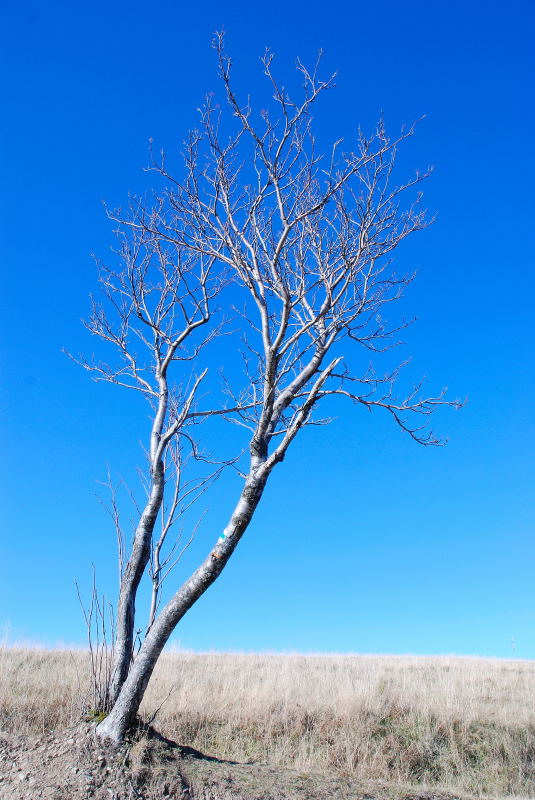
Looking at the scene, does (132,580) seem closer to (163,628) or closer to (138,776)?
(163,628)

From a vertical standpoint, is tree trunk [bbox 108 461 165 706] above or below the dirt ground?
above

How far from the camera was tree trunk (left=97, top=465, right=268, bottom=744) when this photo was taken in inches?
228

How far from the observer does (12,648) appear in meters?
14.7

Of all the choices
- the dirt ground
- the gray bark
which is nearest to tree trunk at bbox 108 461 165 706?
the gray bark

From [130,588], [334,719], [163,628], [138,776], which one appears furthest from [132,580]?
[334,719]

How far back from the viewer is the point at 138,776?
17.7 feet

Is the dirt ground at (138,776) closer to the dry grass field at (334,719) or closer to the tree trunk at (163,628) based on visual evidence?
the tree trunk at (163,628)

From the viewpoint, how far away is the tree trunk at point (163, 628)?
5781 mm

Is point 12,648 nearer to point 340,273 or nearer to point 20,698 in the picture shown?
point 20,698

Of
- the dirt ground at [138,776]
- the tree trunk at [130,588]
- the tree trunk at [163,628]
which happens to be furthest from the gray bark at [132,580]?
the dirt ground at [138,776]

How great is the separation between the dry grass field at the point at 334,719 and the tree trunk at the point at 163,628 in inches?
35.4

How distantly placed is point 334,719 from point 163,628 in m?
5.44

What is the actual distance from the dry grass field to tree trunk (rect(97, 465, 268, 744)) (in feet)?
2.95

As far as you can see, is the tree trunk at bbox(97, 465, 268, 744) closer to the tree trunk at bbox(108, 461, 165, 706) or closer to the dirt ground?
the dirt ground
